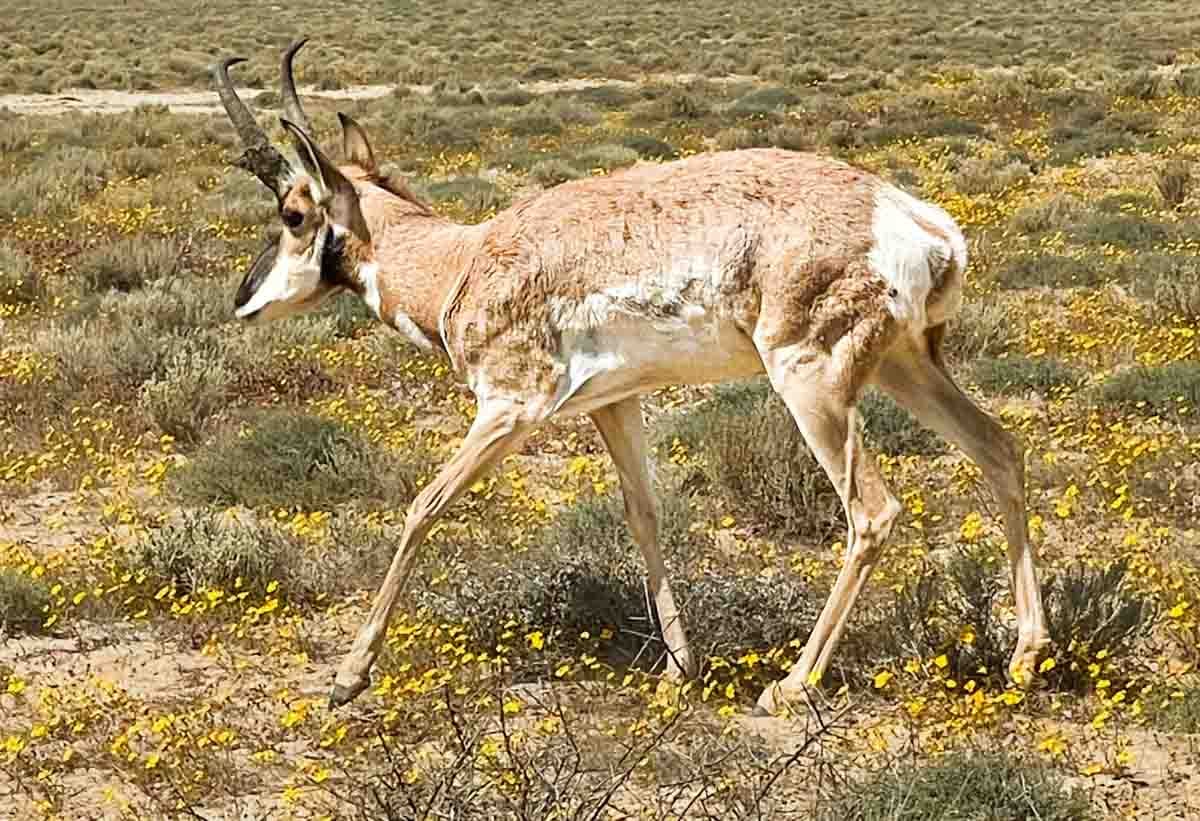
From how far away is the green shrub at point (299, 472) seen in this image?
847 cm

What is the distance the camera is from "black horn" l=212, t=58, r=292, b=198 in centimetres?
616

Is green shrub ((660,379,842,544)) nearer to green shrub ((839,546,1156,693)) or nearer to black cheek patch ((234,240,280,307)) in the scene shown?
green shrub ((839,546,1156,693))


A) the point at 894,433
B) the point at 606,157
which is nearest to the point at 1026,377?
the point at 894,433

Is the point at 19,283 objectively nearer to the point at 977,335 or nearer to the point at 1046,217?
the point at 977,335

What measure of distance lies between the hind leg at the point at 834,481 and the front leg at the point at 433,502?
0.98 meters

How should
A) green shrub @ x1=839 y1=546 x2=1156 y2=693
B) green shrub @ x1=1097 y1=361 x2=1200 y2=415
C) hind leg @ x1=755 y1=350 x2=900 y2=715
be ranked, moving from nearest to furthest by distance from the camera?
1. hind leg @ x1=755 y1=350 x2=900 y2=715
2. green shrub @ x1=839 y1=546 x2=1156 y2=693
3. green shrub @ x1=1097 y1=361 x2=1200 y2=415

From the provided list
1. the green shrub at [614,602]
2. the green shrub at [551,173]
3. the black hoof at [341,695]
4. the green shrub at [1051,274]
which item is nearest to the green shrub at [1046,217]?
the green shrub at [1051,274]

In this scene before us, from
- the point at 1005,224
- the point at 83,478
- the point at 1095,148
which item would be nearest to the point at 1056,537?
the point at 83,478

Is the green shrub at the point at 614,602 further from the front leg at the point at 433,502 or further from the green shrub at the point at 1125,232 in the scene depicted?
the green shrub at the point at 1125,232

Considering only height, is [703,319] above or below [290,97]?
below

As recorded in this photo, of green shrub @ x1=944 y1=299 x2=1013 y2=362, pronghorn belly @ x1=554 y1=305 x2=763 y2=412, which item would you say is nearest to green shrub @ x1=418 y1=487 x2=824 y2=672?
pronghorn belly @ x1=554 y1=305 x2=763 y2=412

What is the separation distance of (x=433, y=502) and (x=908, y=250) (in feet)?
6.19

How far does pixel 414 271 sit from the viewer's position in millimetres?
6059

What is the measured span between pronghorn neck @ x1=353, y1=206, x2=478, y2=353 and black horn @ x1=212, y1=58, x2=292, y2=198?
433mm
